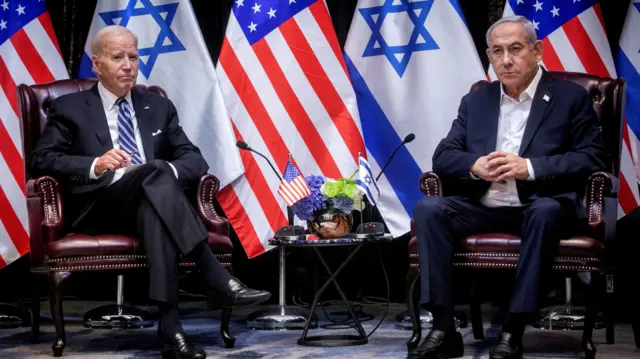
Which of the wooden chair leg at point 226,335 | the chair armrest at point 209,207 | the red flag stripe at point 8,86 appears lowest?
the wooden chair leg at point 226,335

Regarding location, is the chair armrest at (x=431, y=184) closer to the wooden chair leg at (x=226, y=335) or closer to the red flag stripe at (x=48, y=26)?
the wooden chair leg at (x=226, y=335)

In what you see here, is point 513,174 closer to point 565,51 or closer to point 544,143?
point 544,143

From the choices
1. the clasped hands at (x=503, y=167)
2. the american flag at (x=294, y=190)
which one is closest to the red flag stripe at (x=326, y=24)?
the american flag at (x=294, y=190)

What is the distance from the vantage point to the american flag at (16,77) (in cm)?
534

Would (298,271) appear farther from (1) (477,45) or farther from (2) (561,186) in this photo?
(2) (561,186)

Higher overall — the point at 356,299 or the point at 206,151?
the point at 206,151

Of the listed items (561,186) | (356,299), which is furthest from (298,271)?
(561,186)

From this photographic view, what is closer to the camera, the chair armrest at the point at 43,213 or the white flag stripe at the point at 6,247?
the chair armrest at the point at 43,213

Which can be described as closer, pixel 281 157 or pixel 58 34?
pixel 281 157

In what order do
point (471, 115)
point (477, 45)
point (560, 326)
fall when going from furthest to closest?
point (477, 45) → point (560, 326) → point (471, 115)

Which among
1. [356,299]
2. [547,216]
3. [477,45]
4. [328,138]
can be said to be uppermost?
[477,45]

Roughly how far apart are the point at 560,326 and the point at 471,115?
4.03ft

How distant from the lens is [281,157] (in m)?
5.31

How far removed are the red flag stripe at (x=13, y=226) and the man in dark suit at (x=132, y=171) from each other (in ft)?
3.75
